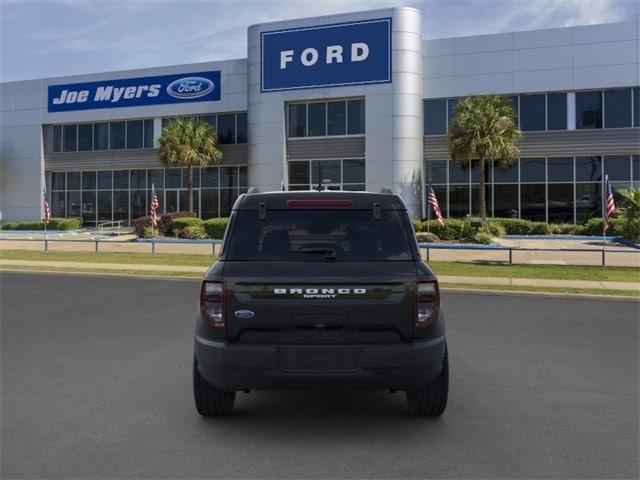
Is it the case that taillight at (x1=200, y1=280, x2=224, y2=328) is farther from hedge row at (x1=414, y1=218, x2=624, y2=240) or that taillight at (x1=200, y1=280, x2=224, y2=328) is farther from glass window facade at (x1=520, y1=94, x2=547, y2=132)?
glass window facade at (x1=520, y1=94, x2=547, y2=132)

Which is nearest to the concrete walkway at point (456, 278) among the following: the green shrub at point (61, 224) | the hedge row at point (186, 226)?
the hedge row at point (186, 226)

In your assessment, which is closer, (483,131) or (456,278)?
(456,278)

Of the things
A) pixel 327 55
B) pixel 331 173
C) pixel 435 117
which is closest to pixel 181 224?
pixel 331 173

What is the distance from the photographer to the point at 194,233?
2873cm

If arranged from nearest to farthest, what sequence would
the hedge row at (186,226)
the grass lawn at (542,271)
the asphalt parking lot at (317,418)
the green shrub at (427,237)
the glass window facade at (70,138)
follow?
the asphalt parking lot at (317,418) < the grass lawn at (542,271) < the green shrub at (427,237) < the hedge row at (186,226) < the glass window facade at (70,138)

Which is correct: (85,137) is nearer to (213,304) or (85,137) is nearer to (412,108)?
(412,108)

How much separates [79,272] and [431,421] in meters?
14.2

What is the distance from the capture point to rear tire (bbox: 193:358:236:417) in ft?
15.4

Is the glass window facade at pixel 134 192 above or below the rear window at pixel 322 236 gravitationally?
above

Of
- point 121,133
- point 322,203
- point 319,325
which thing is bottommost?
point 319,325

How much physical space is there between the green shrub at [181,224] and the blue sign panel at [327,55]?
339 inches

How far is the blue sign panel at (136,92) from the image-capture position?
119 ft

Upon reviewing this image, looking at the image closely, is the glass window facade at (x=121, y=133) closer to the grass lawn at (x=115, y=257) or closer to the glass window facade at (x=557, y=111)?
the grass lawn at (x=115, y=257)

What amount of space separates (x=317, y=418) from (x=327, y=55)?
2902cm
